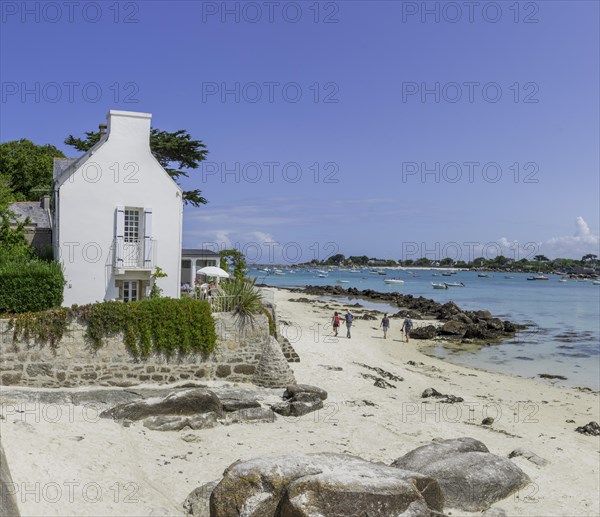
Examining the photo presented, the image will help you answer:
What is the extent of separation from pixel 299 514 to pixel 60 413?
8718 mm

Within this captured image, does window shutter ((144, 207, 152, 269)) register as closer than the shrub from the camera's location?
No

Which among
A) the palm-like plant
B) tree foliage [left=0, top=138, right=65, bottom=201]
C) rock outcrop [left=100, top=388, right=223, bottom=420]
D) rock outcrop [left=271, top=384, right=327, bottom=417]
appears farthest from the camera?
tree foliage [left=0, top=138, right=65, bottom=201]

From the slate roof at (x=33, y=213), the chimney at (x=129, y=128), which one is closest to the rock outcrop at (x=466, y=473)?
the chimney at (x=129, y=128)

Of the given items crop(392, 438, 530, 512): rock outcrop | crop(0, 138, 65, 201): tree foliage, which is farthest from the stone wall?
crop(0, 138, 65, 201): tree foliage

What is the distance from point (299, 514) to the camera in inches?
310

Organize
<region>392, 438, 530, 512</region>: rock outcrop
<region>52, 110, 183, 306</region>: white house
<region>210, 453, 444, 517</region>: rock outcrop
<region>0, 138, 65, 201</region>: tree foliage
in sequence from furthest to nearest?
<region>0, 138, 65, 201</region>: tree foliage < <region>52, 110, 183, 306</region>: white house < <region>392, 438, 530, 512</region>: rock outcrop < <region>210, 453, 444, 517</region>: rock outcrop

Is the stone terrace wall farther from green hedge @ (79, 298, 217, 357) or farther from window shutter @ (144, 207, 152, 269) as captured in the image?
window shutter @ (144, 207, 152, 269)

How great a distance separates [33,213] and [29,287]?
9254 millimetres

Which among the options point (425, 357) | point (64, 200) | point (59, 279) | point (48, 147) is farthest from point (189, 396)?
point (48, 147)

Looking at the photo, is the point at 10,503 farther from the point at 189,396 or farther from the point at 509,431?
the point at 509,431

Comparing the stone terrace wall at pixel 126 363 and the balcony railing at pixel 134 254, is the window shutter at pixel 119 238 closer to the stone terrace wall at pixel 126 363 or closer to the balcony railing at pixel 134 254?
the balcony railing at pixel 134 254

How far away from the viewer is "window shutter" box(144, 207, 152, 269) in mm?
21406

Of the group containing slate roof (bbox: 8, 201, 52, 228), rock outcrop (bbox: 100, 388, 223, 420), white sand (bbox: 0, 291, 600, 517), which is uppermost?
slate roof (bbox: 8, 201, 52, 228)

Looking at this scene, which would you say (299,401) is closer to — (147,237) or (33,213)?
(147,237)
